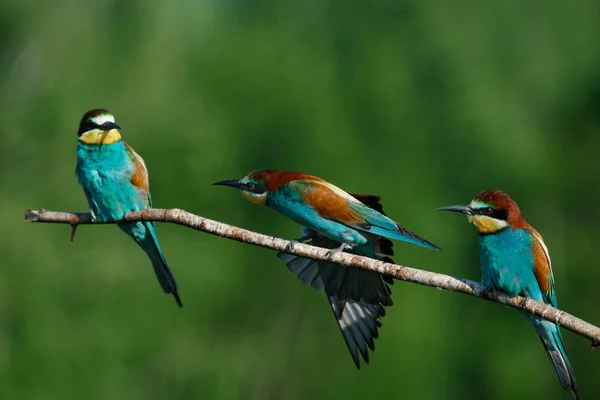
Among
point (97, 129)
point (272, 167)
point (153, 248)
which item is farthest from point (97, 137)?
point (272, 167)

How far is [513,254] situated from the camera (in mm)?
3951

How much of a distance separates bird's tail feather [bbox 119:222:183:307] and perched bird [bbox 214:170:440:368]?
2.19ft

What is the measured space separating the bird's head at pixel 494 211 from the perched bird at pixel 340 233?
11.8 inches

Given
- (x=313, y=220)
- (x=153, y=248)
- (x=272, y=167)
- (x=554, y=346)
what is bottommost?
(x=272, y=167)

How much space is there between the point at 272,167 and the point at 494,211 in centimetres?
949

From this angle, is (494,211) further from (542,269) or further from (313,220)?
(313,220)

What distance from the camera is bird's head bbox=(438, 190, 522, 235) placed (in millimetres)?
3967

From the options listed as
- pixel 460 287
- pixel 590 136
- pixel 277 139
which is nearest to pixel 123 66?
pixel 277 139

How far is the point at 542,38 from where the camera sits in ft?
54.6

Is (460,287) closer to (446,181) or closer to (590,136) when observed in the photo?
(446,181)

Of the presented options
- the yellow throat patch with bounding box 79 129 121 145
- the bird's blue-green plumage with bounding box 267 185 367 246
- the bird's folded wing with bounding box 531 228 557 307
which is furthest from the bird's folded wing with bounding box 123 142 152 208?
the bird's folded wing with bounding box 531 228 557 307

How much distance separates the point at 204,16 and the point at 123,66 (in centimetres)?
284

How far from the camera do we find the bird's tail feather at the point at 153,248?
467 cm

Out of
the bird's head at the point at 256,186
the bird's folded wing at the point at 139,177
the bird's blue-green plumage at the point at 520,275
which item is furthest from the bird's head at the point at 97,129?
the bird's blue-green plumage at the point at 520,275
